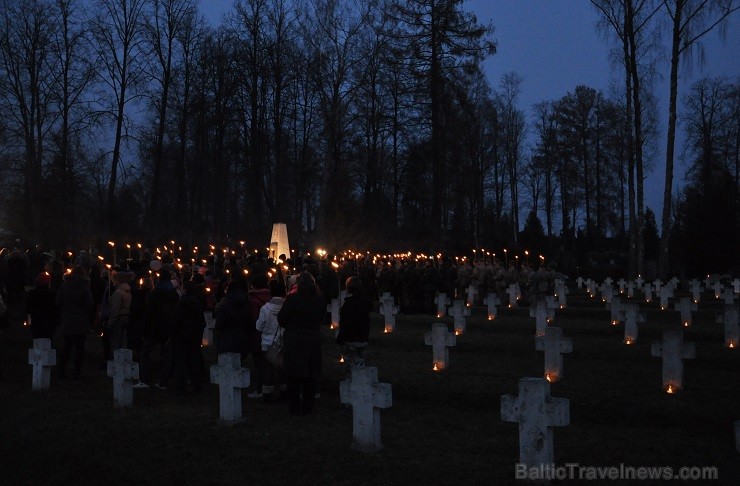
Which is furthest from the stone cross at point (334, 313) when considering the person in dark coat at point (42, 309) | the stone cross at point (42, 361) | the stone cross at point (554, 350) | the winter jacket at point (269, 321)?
the winter jacket at point (269, 321)

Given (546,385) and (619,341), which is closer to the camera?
(546,385)

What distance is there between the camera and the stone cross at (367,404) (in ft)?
28.9

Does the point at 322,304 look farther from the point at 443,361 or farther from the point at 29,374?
the point at 29,374

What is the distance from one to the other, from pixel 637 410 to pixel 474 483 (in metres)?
3.92

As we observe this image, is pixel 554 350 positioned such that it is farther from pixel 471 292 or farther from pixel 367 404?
pixel 471 292

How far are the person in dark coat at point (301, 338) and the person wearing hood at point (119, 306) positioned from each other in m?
4.39

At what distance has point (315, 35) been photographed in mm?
37906

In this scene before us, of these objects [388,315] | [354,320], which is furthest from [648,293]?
[354,320]

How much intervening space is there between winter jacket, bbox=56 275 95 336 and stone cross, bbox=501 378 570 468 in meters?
8.92

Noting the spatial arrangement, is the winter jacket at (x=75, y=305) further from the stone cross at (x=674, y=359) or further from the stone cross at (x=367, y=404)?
the stone cross at (x=674, y=359)

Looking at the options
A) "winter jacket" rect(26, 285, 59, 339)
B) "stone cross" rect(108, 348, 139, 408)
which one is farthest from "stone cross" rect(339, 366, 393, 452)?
"winter jacket" rect(26, 285, 59, 339)

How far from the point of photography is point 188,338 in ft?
42.0

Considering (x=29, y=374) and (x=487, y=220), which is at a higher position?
(x=487, y=220)

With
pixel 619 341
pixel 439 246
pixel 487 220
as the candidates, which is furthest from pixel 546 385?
pixel 487 220
